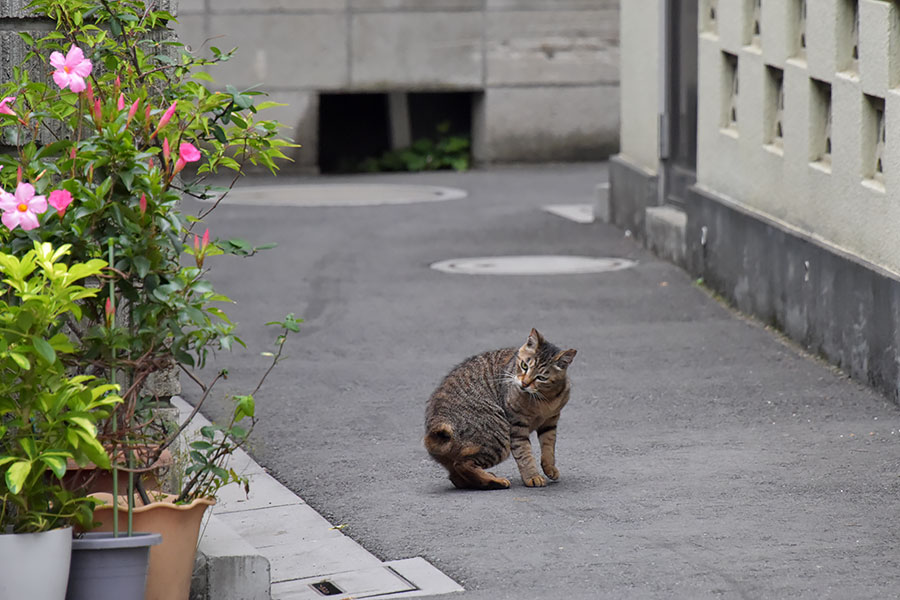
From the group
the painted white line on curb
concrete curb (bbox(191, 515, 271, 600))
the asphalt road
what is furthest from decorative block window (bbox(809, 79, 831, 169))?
the painted white line on curb

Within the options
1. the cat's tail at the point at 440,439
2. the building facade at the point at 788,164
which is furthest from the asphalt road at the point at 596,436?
the building facade at the point at 788,164

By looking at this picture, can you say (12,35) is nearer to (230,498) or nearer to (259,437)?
(230,498)

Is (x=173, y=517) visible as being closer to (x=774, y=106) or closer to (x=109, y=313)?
(x=109, y=313)

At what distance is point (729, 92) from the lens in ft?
40.9

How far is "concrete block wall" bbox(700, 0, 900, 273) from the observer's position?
352 inches

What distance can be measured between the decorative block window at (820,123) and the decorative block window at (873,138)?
2.72 ft

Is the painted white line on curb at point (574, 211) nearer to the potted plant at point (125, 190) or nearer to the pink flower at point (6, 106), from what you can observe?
the potted plant at point (125, 190)

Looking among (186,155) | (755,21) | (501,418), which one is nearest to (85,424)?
(186,155)

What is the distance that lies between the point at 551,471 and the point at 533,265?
7098 millimetres

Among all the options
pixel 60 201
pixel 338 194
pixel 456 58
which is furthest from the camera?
pixel 456 58

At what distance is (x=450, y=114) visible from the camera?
2553cm

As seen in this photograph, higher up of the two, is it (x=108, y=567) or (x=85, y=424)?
(x=85, y=424)

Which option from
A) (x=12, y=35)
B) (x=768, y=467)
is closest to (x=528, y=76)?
(x=768, y=467)

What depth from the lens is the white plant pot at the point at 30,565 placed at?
4676 millimetres
